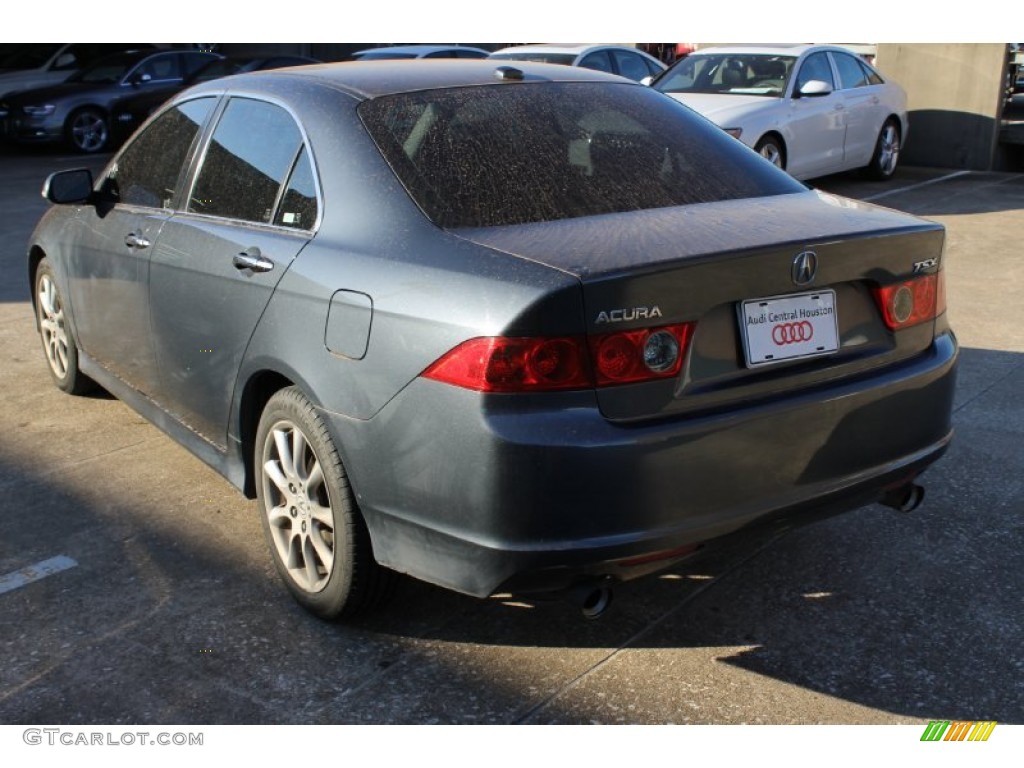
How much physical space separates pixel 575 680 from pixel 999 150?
13631 millimetres

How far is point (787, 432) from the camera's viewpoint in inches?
121

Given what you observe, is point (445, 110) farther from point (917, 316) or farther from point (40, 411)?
point (40, 411)

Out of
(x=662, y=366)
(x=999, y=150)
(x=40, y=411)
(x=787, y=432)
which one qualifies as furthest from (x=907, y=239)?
(x=999, y=150)

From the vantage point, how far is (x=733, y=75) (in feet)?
38.9

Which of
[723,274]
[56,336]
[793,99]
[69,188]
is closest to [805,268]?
[723,274]

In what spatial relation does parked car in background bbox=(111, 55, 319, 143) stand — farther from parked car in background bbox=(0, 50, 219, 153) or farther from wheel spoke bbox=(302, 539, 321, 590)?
wheel spoke bbox=(302, 539, 321, 590)

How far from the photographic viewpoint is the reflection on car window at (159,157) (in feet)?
14.6

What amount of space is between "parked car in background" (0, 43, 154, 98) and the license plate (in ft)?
61.4

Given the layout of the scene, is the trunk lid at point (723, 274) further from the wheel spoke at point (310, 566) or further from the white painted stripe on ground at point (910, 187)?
the white painted stripe on ground at point (910, 187)

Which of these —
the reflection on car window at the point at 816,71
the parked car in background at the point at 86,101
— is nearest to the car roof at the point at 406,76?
the reflection on car window at the point at 816,71

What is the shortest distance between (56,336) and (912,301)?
158 inches

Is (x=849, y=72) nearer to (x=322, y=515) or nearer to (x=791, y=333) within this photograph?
(x=791, y=333)

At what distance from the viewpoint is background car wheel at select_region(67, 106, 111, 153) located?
17.8 metres

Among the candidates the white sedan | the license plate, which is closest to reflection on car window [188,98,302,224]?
the license plate
